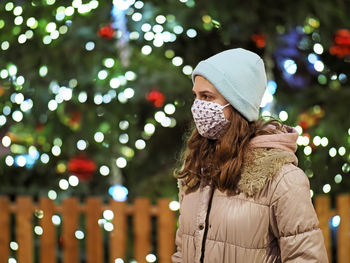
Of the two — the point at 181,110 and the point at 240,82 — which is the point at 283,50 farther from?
the point at 240,82

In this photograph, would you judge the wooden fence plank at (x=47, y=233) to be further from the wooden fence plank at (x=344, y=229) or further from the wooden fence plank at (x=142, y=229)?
the wooden fence plank at (x=344, y=229)

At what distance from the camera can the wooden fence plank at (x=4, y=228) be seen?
4.81 m

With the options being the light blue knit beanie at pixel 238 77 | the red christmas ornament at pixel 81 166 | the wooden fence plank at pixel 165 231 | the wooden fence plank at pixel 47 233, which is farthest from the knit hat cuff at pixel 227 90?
the wooden fence plank at pixel 47 233

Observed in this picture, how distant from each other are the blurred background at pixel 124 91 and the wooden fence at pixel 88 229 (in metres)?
0.32

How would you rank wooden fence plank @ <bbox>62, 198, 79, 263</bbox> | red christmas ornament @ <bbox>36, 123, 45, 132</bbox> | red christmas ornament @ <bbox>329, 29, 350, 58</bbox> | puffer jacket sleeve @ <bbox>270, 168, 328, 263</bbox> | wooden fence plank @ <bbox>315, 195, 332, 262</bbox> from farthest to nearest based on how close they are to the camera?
red christmas ornament @ <bbox>36, 123, 45, 132</bbox> < red christmas ornament @ <bbox>329, 29, 350, 58</bbox> < wooden fence plank @ <bbox>62, 198, 79, 263</bbox> < wooden fence plank @ <bbox>315, 195, 332, 262</bbox> < puffer jacket sleeve @ <bbox>270, 168, 328, 263</bbox>

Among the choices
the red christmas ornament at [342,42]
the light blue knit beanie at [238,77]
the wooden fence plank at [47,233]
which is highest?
the red christmas ornament at [342,42]

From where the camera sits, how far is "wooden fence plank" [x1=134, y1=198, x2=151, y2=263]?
4.42 metres

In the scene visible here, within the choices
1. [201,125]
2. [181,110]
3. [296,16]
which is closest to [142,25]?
[181,110]

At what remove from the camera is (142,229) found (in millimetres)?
4469

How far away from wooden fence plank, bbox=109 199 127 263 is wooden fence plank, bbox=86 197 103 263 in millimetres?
94

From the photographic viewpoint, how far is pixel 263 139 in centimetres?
223

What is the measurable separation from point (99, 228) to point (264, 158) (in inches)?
103

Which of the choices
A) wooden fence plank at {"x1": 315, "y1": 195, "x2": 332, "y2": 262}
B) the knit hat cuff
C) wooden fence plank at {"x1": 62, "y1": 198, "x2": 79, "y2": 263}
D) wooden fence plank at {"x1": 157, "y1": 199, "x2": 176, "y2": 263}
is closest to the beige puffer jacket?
the knit hat cuff

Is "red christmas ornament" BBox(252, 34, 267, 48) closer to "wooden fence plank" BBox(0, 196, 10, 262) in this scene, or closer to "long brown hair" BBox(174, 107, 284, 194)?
"wooden fence plank" BBox(0, 196, 10, 262)
